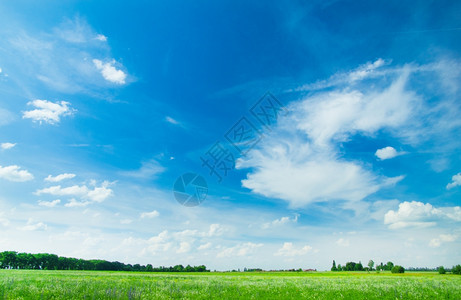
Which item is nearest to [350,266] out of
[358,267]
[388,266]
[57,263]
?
[358,267]

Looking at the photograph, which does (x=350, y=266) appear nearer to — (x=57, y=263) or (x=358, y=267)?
(x=358, y=267)

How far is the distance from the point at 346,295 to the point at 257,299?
26.5ft

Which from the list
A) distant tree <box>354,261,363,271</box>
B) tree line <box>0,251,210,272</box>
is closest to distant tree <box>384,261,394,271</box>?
distant tree <box>354,261,363,271</box>

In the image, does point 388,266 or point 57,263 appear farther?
point 388,266

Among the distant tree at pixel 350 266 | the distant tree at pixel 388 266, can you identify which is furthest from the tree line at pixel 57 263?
the distant tree at pixel 388 266

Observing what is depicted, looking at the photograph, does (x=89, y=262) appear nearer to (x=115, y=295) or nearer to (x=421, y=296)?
(x=115, y=295)

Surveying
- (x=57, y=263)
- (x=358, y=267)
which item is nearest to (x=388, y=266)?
(x=358, y=267)

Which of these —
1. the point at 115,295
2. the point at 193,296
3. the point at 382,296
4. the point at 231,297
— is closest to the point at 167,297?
the point at 193,296

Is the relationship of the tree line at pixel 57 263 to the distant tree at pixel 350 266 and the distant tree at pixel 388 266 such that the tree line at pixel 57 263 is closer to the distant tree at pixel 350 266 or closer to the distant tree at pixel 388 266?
the distant tree at pixel 350 266

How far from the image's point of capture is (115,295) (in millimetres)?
16953

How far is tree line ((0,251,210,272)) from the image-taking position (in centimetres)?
11125

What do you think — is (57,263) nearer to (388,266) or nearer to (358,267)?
(358,267)

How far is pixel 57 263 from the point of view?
119 m

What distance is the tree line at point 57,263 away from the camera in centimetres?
11125
